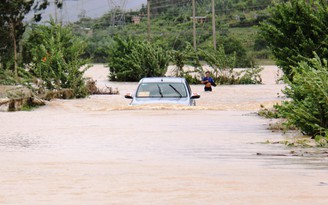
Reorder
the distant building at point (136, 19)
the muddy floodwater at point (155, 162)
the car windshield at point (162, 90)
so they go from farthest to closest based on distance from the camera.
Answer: the distant building at point (136, 19)
the car windshield at point (162, 90)
the muddy floodwater at point (155, 162)

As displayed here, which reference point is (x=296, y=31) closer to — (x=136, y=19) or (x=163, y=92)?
(x=163, y=92)

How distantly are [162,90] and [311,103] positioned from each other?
26.3 ft

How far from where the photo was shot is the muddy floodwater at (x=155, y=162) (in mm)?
8609

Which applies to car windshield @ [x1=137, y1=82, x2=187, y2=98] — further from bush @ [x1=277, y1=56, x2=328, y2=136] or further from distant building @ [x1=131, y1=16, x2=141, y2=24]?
distant building @ [x1=131, y1=16, x2=141, y2=24]

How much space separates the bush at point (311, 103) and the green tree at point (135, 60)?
36423mm

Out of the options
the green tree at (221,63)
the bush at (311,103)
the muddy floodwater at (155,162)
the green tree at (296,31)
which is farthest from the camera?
the green tree at (221,63)

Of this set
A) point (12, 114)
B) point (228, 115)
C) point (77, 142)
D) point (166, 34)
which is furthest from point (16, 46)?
point (166, 34)

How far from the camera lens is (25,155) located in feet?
45.1

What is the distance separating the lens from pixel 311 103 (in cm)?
1620

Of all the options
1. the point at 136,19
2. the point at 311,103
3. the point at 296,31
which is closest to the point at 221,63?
the point at 296,31

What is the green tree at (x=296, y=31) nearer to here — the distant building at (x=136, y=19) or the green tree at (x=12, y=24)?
the green tree at (x=12, y=24)

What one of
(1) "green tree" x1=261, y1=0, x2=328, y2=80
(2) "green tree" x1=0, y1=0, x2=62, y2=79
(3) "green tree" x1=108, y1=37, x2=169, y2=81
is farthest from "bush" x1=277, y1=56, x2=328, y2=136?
(3) "green tree" x1=108, y1=37, x2=169, y2=81

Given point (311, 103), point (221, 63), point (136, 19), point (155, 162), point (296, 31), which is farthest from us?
point (136, 19)

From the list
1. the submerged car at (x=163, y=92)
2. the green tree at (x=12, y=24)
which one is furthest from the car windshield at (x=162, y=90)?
the green tree at (x=12, y=24)
